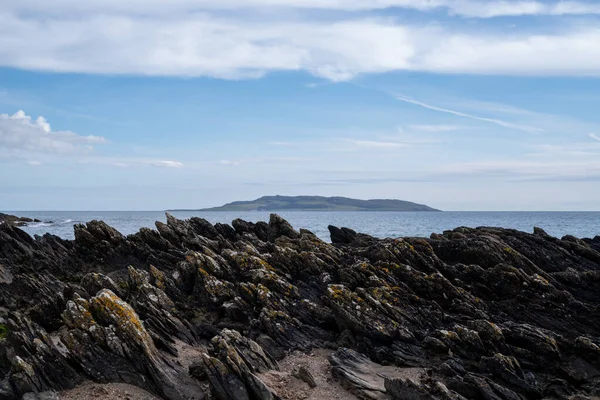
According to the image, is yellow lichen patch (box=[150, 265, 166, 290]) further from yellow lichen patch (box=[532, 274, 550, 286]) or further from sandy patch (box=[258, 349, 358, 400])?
yellow lichen patch (box=[532, 274, 550, 286])

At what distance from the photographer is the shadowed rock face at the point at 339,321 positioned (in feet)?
69.9

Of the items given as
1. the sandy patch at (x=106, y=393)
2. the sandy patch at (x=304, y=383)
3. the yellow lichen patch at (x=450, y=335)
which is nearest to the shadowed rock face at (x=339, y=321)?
the yellow lichen patch at (x=450, y=335)

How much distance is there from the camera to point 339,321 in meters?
27.0

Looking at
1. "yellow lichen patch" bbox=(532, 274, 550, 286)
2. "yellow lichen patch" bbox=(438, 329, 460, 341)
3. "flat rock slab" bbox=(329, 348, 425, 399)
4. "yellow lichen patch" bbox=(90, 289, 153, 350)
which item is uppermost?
"yellow lichen patch" bbox=(532, 274, 550, 286)

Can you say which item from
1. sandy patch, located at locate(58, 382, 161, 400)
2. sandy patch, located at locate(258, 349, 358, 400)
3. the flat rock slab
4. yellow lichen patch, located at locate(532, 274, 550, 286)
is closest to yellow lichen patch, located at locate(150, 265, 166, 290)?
sandy patch, located at locate(258, 349, 358, 400)

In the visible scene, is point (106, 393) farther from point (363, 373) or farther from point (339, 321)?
point (339, 321)

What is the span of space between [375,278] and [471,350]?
710cm

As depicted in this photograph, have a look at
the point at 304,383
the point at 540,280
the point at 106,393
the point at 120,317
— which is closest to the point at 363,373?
the point at 304,383

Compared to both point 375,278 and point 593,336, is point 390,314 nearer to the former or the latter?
point 375,278

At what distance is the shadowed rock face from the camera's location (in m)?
21.3

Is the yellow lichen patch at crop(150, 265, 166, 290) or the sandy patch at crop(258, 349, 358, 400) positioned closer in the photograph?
the sandy patch at crop(258, 349, 358, 400)

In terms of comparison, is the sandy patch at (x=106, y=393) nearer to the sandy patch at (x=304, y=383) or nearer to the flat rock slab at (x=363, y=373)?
the sandy patch at (x=304, y=383)

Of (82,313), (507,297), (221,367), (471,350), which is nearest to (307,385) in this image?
(221,367)

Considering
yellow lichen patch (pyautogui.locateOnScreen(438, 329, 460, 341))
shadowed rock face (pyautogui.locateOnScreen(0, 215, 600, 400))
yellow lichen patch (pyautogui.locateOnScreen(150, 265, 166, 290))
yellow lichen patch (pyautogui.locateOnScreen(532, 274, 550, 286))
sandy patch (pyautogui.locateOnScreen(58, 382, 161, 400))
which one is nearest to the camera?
→ sandy patch (pyautogui.locateOnScreen(58, 382, 161, 400))
